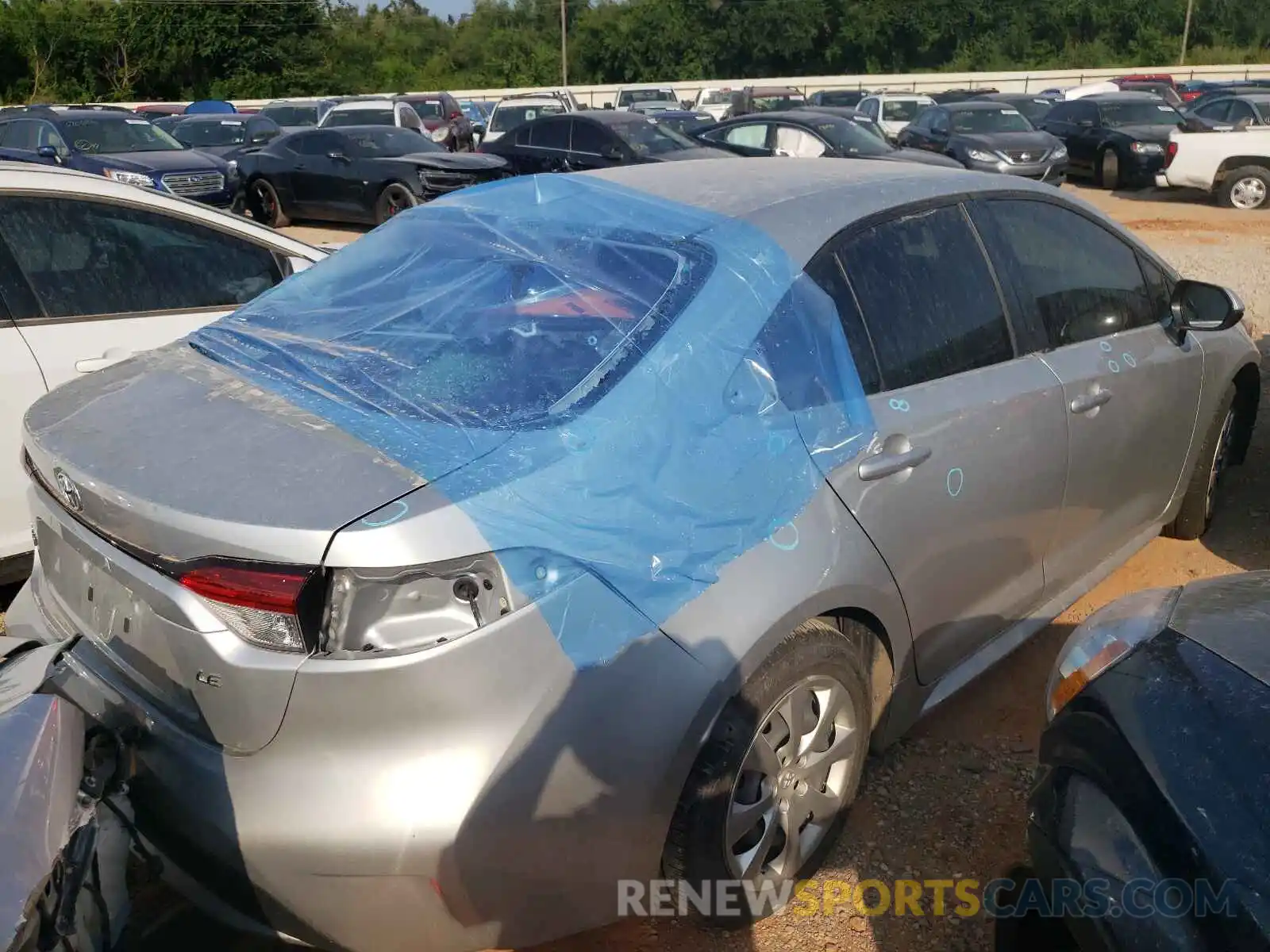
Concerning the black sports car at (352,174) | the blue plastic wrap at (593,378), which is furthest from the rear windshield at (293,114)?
the blue plastic wrap at (593,378)

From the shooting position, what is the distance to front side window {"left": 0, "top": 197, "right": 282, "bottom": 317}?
12.5 feet

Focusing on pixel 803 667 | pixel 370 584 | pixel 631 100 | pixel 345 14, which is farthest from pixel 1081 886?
pixel 345 14

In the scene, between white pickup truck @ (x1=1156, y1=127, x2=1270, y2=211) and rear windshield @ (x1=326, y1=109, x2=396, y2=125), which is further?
rear windshield @ (x1=326, y1=109, x2=396, y2=125)

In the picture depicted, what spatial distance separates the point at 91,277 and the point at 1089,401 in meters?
3.61

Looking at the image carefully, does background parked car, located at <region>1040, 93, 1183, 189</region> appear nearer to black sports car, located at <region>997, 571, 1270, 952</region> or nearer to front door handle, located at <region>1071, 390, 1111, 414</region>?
front door handle, located at <region>1071, 390, 1111, 414</region>

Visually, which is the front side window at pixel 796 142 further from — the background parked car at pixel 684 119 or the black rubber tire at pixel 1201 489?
the black rubber tire at pixel 1201 489

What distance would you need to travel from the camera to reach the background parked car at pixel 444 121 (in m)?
22.5

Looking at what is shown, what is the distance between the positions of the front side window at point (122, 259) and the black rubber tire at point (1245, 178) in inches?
630

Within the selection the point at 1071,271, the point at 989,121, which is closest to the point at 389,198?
the point at 989,121

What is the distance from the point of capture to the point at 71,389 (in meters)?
2.65

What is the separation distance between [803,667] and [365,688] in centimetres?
102

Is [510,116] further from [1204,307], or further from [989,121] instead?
[1204,307]

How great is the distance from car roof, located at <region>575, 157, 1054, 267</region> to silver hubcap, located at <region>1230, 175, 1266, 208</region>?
48.8ft

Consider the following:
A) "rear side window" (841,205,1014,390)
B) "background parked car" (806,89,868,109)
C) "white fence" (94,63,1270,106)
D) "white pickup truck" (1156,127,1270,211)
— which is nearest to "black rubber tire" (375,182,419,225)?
"white pickup truck" (1156,127,1270,211)
